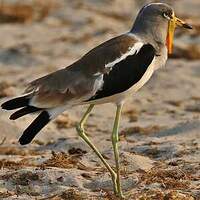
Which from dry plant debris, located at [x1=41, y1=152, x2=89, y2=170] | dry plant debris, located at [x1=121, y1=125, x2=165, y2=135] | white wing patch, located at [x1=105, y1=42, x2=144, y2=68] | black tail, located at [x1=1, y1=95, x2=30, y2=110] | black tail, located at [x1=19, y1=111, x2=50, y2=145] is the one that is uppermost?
white wing patch, located at [x1=105, y1=42, x2=144, y2=68]

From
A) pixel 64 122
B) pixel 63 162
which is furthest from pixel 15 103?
pixel 64 122

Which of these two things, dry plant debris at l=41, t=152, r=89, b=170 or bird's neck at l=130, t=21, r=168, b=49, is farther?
dry plant debris at l=41, t=152, r=89, b=170

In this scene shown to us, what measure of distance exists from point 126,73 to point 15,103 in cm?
68

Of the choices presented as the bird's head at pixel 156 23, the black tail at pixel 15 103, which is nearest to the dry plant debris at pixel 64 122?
the bird's head at pixel 156 23

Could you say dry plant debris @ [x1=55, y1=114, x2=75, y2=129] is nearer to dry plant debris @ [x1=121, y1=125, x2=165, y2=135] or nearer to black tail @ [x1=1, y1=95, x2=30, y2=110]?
dry plant debris @ [x1=121, y1=125, x2=165, y2=135]

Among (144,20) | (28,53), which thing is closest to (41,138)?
(144,20)

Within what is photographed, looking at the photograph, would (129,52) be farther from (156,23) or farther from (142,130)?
(142,130)

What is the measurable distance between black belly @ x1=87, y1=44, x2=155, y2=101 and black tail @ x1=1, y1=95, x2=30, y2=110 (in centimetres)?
38

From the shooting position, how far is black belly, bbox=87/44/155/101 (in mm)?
4691

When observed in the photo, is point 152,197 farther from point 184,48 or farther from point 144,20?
point 184,48

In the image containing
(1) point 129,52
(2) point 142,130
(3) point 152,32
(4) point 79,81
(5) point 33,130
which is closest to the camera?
(5) point 33,130

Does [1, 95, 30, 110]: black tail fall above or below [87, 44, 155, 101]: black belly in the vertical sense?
below

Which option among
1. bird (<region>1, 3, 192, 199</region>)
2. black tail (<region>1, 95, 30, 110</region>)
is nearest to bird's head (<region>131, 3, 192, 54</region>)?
bird (<region>1, 3, 192, 199</region>)

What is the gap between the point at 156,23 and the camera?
197 inches
